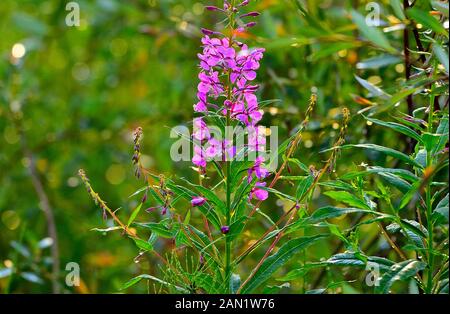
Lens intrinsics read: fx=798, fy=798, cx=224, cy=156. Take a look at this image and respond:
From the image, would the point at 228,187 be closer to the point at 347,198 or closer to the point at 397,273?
the point at 347,198

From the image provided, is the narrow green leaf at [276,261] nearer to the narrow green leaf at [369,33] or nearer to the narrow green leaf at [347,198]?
the narrow green leaf at [347,198]

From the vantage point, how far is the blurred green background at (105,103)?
7.15 ft

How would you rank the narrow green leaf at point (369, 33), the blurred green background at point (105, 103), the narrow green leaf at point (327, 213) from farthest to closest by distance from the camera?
1. the blurred green background at point (105, 103)
2. the narrow green leaf at point (327, 213)
3. the narrow green leaf at point (369, 33)

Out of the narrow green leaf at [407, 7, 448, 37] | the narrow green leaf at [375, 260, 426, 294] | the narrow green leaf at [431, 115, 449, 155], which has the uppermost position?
the narrow green leaf at [407, 7, 448, 37]

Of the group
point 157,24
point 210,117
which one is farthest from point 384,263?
point 157,24

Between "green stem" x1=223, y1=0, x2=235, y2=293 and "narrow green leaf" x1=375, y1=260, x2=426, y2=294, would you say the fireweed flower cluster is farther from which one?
"narrow green leaf" x1=375, y1=260, x2=426, y2=294

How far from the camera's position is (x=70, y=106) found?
325cm

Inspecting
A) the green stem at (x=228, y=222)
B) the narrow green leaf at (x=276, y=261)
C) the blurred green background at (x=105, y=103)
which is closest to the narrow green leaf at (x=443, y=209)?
the narrow green leaf at (x=276, y=261)

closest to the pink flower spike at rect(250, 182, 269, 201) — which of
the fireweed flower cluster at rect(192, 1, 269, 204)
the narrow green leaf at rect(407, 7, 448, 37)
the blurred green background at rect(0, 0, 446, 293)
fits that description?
the fireweed flower cluster at rect(192, 1, 269, 204)

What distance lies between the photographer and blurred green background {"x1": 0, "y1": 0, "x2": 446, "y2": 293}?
85.8 inches

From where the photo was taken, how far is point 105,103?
320 cm

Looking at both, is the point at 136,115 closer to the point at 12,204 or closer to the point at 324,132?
the point at 12,204

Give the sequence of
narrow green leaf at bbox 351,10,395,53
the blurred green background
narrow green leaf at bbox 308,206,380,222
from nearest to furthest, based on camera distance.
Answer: narrow green leaf at bbox 351,10,395,53, narrow green leaf at bbox 308,206,380,222, the blurred green background

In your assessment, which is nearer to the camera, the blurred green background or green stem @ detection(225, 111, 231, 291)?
green stem @ detection(225, 111, 231, 291)
